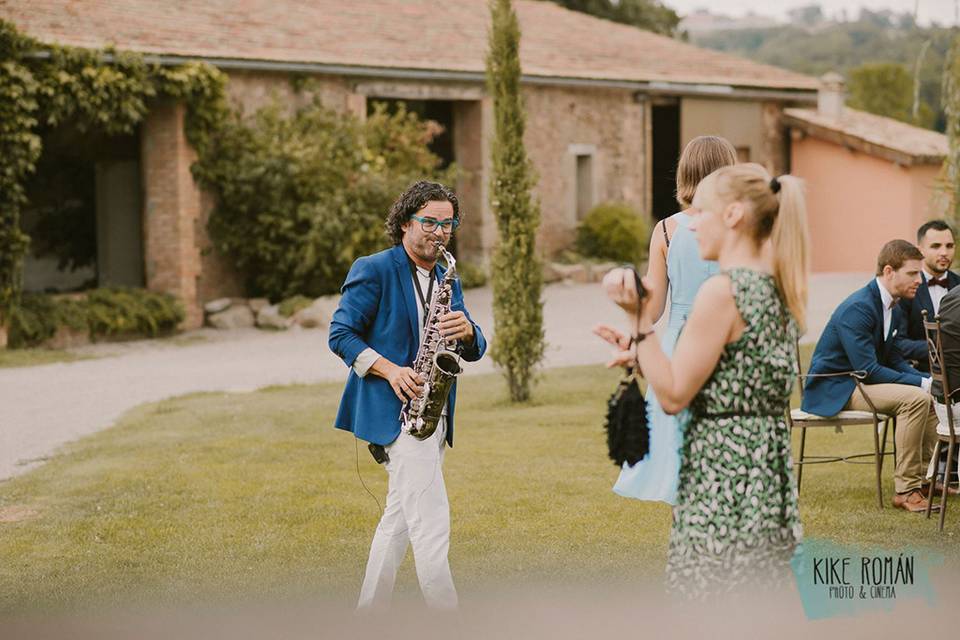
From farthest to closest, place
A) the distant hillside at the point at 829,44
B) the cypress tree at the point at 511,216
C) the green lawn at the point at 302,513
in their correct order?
1. the distant hillside at the point at 829,44
2. the cypress tree at the point at 511,216
3. the green lawn at the point at 302,513

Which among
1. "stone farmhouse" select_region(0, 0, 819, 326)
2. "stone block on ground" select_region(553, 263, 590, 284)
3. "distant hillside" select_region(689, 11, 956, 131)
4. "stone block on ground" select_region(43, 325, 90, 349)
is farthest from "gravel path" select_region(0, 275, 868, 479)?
"distant hillside" select_region(689, 11, 956, 131)

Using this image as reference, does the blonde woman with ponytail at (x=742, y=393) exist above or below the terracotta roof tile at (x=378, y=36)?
below

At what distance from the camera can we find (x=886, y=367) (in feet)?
24.7

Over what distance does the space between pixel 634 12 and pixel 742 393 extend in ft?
135

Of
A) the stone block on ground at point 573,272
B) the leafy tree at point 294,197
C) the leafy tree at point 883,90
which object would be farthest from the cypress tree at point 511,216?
the leafy tree at point 883,90

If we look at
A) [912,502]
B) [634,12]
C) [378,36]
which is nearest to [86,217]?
[378,36]

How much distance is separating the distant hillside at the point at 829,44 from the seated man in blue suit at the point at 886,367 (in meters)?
41.7

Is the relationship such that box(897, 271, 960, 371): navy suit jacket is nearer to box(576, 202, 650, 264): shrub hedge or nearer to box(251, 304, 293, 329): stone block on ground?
box(251, 304, 293, 329): stone block on ground

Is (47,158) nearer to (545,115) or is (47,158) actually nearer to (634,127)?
(545,115)

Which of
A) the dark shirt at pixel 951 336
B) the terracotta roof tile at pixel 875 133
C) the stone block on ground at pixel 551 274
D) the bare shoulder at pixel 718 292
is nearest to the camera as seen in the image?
the bare shoulder at pixel 718 292

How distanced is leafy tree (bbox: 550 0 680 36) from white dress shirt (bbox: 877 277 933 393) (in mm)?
34850

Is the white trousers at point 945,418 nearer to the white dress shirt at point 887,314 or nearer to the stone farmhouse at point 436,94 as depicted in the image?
the white dress shirt at point 887,314

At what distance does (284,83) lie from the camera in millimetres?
20594

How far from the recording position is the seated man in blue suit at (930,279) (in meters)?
7.76
